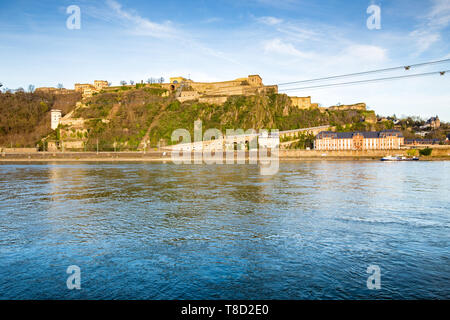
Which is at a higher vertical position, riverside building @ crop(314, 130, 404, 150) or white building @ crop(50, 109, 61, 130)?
white building @ crop(50, 109, 61, 130)

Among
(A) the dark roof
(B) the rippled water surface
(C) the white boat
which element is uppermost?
(A) the dark roof

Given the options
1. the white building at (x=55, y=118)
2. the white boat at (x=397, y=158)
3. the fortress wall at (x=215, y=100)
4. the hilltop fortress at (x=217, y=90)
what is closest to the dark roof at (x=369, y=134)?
the white boat at (x=397, y=158)

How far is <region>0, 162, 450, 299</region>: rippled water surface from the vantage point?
6.21m

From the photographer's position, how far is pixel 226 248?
867 centimetres

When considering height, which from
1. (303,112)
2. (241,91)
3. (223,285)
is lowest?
(223,285)

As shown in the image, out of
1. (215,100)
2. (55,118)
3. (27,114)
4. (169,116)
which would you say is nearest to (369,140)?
(215,100)

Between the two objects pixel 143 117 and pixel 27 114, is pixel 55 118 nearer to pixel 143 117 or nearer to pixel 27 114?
pixel 27 114

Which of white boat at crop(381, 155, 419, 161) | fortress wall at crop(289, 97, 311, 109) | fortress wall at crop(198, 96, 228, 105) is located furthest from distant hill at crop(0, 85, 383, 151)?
white boat at crop(381, 155, 419, 161)

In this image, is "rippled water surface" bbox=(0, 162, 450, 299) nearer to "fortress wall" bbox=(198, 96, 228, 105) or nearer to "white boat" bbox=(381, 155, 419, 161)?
"white boat" bbox=(381, 155, 419, 161)

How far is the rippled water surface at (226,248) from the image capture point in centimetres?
621

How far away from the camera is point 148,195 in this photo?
18859mm

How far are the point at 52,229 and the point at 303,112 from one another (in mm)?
103250
